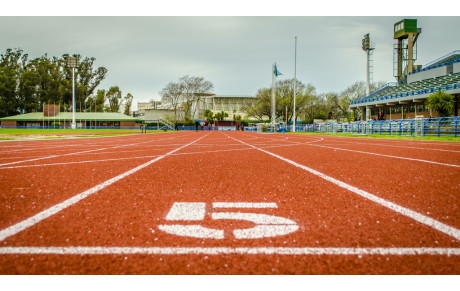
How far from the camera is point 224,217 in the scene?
87.0 inches

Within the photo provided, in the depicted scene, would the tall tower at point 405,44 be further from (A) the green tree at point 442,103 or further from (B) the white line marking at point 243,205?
(B) the white line marking at point 243,205

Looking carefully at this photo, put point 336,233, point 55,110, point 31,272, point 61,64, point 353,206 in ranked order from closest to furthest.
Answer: point 31,272, point 336,233, point 353,206, point 55,110, point 61,64

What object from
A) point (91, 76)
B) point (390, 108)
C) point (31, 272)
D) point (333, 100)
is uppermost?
point (91, 76)

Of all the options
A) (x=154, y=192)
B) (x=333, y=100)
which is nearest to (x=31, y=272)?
(x=154, y=192)

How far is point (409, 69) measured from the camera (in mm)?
49750

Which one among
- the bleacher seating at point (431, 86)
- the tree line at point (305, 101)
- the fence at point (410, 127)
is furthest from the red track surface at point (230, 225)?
the tree line at point (305, 101)

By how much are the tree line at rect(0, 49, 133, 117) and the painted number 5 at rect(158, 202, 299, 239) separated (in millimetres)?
77814

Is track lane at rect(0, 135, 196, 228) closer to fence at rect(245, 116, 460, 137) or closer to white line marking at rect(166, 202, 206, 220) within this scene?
white line marking at rect(166, 202, 206, 220)

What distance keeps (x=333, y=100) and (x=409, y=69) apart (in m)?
27.3

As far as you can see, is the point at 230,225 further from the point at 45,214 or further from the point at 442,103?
the point at 442,103

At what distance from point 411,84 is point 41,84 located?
8678 cm

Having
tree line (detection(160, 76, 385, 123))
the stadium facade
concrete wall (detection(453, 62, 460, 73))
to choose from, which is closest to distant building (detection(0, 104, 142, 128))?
tree line (detection(160, 76, 385, 123))

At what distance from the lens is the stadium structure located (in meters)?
33.1

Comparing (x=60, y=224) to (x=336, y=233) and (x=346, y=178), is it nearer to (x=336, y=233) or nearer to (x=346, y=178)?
(x=336, y=233)
